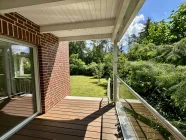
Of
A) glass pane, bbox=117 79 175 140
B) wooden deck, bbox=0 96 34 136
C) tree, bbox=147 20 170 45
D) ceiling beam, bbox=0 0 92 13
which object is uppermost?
tree, bbox=147 20 170 45

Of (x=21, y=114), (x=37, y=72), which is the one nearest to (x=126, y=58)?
(x=37, y=72)

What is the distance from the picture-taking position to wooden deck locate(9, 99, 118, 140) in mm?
2559

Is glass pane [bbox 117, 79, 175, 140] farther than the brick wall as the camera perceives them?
No

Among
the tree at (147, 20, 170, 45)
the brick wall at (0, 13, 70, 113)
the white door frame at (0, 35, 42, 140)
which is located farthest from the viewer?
the tree at (147, 20, 170, 45)

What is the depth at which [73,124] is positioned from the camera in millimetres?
3020

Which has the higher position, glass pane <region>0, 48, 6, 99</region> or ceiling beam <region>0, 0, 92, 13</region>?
ceiling beam <region>0, 0, 92, 13</region>

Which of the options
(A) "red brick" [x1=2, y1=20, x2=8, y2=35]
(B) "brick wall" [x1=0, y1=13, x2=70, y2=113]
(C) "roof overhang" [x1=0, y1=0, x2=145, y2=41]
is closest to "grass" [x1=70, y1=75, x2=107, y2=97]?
(B) "brick wall" [x1=0, y1=13, x2=70, y2=113]

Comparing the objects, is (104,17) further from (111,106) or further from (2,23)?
(111,106)

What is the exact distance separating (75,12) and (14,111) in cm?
249

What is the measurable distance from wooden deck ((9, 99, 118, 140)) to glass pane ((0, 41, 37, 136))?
1.00 ft

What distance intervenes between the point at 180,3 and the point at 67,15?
428cm

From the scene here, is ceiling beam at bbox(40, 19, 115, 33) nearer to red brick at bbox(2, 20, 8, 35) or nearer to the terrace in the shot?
the terrace

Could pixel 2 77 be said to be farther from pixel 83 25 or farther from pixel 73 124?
pixel 83 25

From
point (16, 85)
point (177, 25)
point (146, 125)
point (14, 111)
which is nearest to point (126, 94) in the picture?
point (146, 125)
